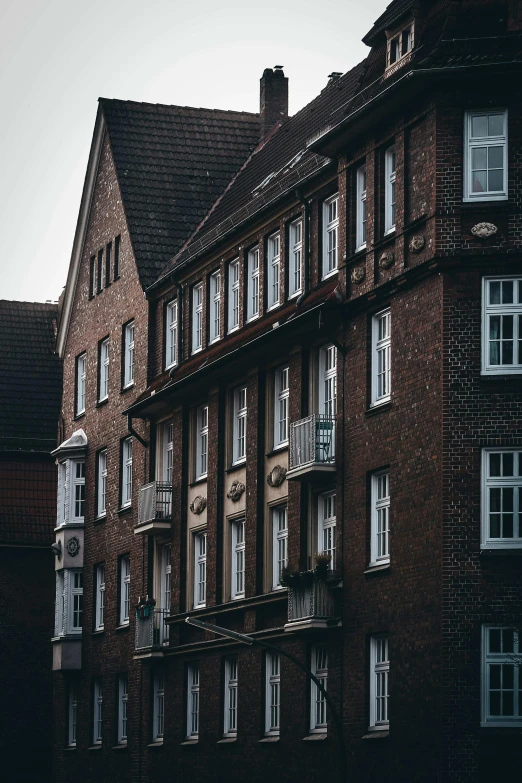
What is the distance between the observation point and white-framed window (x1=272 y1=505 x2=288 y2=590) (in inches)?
1770

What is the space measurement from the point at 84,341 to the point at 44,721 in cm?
1370

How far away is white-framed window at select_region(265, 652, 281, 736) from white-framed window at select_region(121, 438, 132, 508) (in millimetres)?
12205

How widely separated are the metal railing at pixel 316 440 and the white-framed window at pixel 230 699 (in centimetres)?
764

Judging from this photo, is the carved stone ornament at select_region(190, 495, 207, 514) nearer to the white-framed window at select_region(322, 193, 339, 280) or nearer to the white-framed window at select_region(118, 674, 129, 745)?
the white-framed window at select_region(118, 674, 129, 745)

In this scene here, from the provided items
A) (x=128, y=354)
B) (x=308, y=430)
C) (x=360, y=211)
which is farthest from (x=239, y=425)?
(x=128, y=354)

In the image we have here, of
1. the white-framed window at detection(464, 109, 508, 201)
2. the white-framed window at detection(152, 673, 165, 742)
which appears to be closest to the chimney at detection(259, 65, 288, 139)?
the white-framed window at detection(152, 673, 165, 742)

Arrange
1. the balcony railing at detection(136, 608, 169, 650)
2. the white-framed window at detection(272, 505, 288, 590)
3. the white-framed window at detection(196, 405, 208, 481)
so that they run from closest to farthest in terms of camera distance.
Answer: the white-framed window at detection(272, 505, 288, 590) → the white-framed window at detection(196, 405, 208, 481) → the balcony railing at detection(136, 608, 169, 650)

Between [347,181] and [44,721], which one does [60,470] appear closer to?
[44,721]

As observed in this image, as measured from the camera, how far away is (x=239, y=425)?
48.5 meters

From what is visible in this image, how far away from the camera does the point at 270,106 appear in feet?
201

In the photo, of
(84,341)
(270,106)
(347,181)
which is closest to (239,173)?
(270,106)

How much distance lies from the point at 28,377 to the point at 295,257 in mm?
27151

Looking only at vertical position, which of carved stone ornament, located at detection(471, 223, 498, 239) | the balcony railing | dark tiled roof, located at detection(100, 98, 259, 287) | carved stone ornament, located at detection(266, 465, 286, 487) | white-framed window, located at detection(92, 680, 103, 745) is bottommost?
white-framed window, located at detection(92, 680, 103, 745)

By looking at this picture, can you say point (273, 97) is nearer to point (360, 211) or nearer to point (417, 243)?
point (360, 211)
